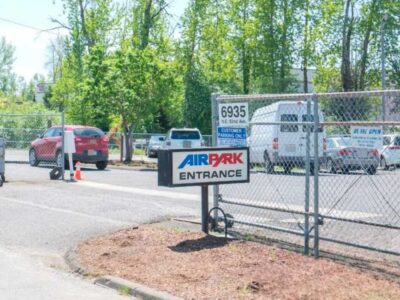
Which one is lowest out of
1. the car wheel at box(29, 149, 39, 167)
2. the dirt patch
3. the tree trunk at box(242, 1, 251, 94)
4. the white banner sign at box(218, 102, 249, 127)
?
the dirt patch

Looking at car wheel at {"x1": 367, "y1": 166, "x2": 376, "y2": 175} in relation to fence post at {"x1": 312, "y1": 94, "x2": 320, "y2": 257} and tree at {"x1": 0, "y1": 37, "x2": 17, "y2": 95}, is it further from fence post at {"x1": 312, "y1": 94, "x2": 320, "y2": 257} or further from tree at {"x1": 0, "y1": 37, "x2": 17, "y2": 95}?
tree at {"x1": 0, "y1": 37, "x2": 17, "y2": 95}

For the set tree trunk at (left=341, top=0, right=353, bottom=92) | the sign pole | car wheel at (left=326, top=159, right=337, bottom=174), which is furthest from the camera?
tree trunk at (left=341, top=0, right=353, bottom=92)

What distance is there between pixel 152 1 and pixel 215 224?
1468 inches

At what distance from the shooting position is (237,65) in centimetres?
4744

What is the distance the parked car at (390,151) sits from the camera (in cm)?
775

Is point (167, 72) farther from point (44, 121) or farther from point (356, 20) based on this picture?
point (356, 20)

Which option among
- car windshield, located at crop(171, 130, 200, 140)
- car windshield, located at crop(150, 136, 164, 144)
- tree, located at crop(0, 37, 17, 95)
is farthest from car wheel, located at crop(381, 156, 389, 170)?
tree, located at crop(0, 37, 17, 95)

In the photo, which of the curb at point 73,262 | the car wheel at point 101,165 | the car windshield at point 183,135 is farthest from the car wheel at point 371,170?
the car windshield at point 183,135

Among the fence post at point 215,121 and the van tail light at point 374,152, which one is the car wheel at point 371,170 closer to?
the van tail light at point 374,152

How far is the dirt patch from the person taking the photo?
6762mm

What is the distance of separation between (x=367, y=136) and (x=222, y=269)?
7.45ft

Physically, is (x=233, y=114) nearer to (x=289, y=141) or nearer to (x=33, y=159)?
(x=289, y=141)

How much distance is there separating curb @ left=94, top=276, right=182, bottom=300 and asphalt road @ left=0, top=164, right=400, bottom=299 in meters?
0.15

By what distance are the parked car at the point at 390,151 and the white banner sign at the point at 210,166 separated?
2.19m
